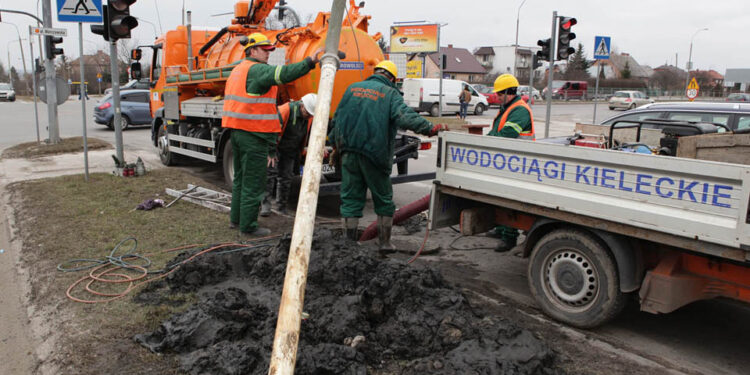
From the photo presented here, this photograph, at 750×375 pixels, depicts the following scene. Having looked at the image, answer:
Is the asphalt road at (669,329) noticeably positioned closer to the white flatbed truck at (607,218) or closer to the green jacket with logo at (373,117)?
the white flatbed truck at (607,218)

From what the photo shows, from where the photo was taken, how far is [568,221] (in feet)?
13.5

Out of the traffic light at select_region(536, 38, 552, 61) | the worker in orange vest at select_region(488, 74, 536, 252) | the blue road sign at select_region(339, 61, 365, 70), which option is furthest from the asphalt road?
the traffic light at select_region(536, 38, 552, 61)

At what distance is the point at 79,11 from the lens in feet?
29.2

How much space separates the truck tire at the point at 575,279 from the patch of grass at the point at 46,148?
13.3 m

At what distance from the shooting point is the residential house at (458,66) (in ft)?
229

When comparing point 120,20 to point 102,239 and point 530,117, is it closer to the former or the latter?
point 102,239

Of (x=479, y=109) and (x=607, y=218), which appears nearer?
(x=607, y=218)

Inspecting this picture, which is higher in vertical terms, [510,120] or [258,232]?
[510,120]

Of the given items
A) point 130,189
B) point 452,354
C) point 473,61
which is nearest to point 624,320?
point 452,354

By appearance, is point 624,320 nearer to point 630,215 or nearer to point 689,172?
point 630,215

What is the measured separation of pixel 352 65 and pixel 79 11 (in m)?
4.50

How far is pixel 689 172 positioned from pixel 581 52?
85.0m

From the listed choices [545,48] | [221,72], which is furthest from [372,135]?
[545,48]

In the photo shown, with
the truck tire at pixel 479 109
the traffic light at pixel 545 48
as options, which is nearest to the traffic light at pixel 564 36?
the traffic light at pixel 545 48
